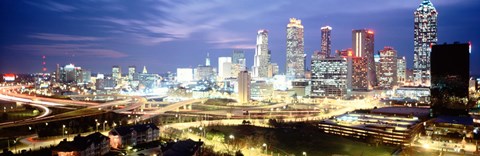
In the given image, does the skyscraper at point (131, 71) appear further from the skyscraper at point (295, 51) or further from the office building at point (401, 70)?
the office building at point (401, 70)

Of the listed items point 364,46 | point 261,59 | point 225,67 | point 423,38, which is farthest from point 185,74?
point 423,38

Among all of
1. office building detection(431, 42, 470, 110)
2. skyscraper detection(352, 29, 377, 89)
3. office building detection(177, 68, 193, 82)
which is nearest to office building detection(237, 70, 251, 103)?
office building detection(431, 42, 470, 110)

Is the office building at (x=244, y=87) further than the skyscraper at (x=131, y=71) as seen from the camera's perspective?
No

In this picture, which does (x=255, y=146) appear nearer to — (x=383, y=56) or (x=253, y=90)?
(x=253, y=90)

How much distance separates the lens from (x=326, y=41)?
115m

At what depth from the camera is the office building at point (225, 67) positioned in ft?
415

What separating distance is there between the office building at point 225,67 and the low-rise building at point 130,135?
10174cm

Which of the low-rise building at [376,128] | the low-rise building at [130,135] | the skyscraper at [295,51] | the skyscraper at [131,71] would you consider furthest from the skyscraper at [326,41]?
the low-rise building at [130,135]

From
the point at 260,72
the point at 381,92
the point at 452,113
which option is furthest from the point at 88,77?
the point at 452,113

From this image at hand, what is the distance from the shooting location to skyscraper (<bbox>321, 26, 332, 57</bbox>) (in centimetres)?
11475

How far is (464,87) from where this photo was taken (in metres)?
46.2

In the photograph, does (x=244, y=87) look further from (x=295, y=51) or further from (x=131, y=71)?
(x=131, y=71)

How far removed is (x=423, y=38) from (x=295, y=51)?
117 ft

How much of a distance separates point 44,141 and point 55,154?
15.8 ft
